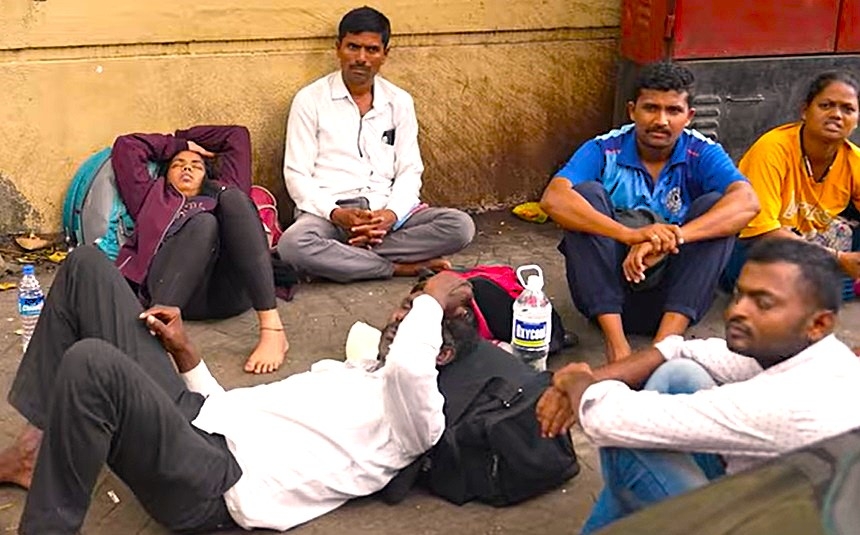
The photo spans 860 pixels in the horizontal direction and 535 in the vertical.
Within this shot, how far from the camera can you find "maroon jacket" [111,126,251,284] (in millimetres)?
4766

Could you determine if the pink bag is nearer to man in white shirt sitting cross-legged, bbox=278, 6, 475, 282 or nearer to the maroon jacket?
man in white shirt sitting cross-legged, bbox=278, 6, 475, 282

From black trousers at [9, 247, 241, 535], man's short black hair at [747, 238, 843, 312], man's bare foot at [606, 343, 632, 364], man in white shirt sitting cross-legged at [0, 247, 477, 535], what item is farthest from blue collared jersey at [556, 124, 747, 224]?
black trousers at [9, 247, 241, 535]

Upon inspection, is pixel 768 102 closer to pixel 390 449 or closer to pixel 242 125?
pixel 242 125

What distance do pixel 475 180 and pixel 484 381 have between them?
124 inches

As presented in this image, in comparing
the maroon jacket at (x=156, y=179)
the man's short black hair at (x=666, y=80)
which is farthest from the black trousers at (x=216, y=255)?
the man's short black hair at (x=666, y=80)

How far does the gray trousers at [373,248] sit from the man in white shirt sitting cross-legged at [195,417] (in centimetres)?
169

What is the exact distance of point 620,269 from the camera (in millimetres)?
4488

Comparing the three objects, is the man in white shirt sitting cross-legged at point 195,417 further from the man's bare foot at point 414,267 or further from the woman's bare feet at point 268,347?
the man's bare foot at point 414,267

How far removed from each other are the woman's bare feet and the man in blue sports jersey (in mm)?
1134

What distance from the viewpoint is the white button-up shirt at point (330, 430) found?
3.20 meters

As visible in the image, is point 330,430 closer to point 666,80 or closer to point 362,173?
point 666,80

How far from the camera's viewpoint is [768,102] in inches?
239

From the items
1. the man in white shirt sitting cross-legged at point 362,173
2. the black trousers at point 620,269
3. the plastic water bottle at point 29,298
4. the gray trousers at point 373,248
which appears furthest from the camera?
the man in white shirt sitting cross-legged at point 362,173

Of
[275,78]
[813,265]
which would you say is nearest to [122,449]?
[813,265]
